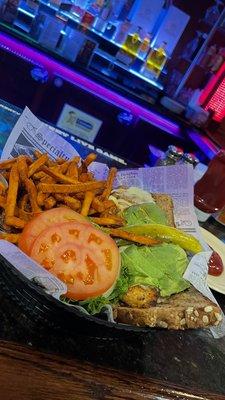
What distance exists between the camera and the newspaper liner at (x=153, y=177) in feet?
4.80

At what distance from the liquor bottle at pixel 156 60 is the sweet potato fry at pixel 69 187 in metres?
5.63

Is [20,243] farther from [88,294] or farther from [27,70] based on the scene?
[27,70]

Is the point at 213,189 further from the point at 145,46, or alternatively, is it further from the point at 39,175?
the point at 145,46

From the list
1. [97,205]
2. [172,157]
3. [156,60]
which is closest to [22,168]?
[97,205]

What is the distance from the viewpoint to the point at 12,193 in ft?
4.27

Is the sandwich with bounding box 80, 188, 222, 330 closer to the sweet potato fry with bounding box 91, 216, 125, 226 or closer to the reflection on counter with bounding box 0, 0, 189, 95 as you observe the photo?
the sweet potato fry with bounding box 91, 216, 125, 226

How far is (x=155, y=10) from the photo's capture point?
21.3 ft

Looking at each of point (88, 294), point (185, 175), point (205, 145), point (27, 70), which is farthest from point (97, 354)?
point (205, 145)

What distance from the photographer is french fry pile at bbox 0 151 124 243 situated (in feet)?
4.27

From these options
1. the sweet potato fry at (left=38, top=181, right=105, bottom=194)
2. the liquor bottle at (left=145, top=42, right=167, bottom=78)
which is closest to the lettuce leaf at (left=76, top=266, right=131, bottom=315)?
the sweet potato fry at (left=38, top=181, right=105, bottom=194)

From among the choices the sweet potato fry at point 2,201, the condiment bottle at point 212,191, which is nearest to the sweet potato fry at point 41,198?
the sweet potato fry at point 2,201

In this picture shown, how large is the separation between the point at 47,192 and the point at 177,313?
560mm

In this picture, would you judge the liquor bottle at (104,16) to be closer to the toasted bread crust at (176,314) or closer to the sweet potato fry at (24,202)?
the sweet potato fry at (24,202)

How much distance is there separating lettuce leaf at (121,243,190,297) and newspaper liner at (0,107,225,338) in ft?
0.17
